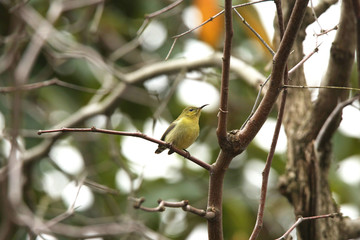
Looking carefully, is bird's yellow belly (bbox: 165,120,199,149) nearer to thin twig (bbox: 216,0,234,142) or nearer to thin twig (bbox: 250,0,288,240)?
thin twig (bbox: 250,0,288,240)

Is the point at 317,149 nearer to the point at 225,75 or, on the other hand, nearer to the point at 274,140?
the point at 274,140

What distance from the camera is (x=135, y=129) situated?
705 cm

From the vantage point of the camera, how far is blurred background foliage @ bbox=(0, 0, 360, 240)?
20.1 ft

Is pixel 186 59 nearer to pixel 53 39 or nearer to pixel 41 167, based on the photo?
pixel 53 39

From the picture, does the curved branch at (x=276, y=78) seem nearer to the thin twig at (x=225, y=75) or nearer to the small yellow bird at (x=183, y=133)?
the thin twig at (x=225, y=75)

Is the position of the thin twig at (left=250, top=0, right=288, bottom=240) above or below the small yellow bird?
below

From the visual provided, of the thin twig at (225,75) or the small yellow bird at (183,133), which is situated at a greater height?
the small yellow bird at (183,133)

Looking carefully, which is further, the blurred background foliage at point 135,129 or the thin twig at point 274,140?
the blurred background foliage at point 135,129

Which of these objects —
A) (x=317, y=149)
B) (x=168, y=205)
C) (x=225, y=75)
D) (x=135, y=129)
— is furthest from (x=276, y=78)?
(x=135, y=129)

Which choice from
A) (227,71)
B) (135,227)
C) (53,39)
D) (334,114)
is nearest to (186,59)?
(53,39)

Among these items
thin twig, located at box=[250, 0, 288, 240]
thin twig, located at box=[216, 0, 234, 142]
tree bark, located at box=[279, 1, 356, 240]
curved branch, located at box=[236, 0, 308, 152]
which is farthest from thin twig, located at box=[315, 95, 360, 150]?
thin twig, located at box=[216, 0, 234, 142]

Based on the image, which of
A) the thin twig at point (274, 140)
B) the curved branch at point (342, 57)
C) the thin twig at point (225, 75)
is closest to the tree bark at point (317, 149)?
the curved branch at point (342, 57)

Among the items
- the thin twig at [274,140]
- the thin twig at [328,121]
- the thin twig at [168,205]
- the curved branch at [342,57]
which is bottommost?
the thin twig at [168,205]

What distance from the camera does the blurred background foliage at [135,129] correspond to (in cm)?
614
